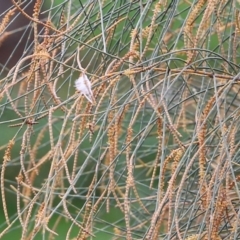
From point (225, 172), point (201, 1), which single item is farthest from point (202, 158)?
point (201, 1)

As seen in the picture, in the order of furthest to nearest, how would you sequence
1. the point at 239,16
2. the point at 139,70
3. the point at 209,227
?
the point at 239,16 → the point at 139,70 → the point at 209,227

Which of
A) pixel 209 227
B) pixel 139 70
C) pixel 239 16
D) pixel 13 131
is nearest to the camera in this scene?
pixel 209 227

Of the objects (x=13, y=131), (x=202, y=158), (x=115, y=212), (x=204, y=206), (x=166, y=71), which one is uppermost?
(x=166, y=71)

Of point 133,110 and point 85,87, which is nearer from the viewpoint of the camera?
point 85,87

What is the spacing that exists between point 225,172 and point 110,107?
21 centimetres

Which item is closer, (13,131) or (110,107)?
(110,107)

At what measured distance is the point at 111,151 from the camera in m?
1.16

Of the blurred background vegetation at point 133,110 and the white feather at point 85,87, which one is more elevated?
the white feather at point 85,87

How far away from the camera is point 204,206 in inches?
46.7

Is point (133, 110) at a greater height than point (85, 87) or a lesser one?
lesser

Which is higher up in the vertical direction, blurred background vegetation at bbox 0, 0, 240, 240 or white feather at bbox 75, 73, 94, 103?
white feather at bbox 75, 73, 94, 103

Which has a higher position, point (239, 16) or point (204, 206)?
point (239, 16)

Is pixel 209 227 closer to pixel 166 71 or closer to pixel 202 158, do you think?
pixel 202 158

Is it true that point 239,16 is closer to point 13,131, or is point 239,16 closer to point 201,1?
point 201,1
